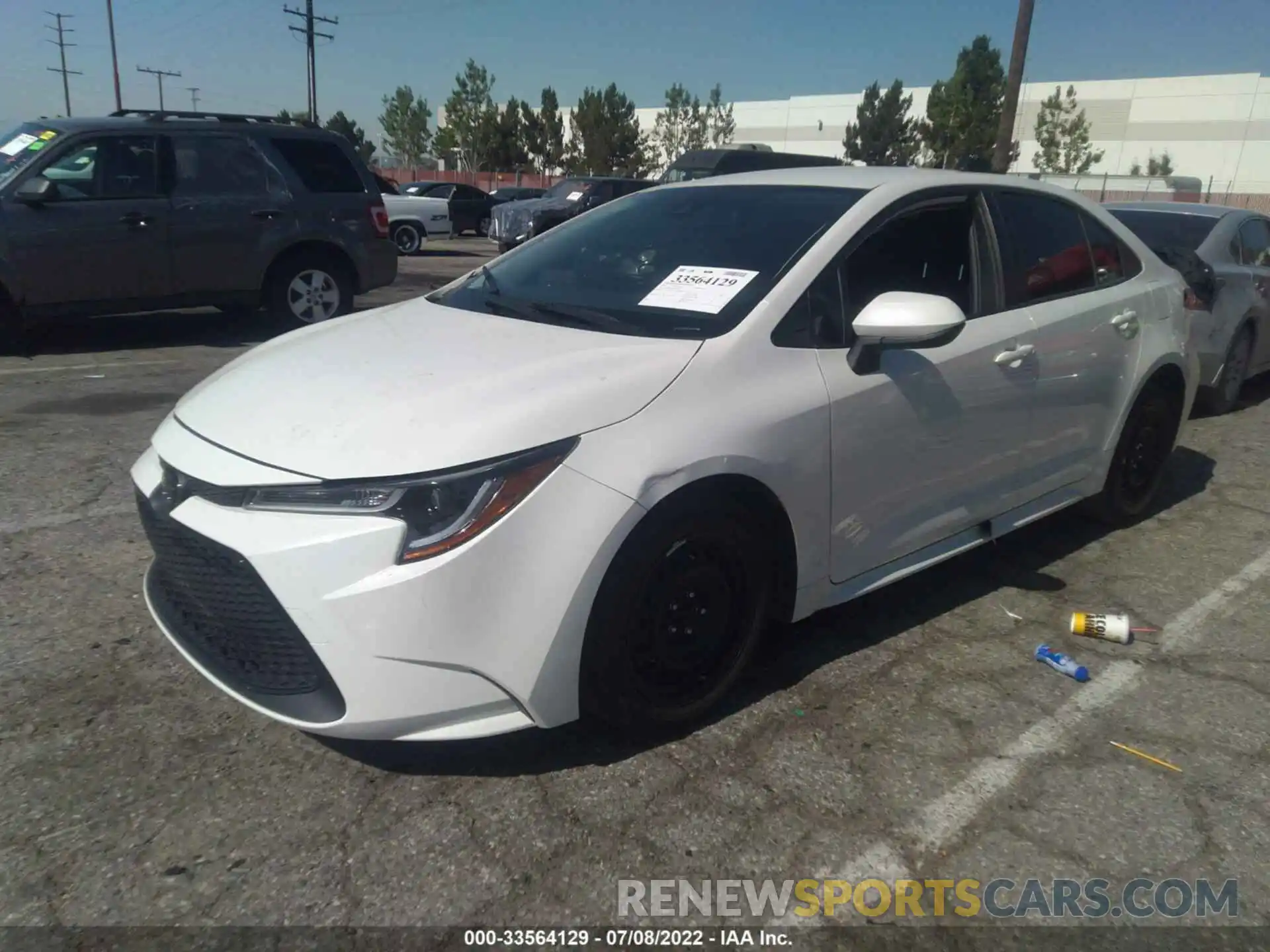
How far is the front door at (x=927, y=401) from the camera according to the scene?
3.04m

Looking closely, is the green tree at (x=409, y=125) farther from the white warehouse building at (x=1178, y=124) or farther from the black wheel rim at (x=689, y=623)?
the black wheel rim at (x=689, y=623)

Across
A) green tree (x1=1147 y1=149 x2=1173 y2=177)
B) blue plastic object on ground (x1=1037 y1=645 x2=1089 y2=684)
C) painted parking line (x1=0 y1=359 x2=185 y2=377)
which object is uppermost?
green tree (x1=1147 y1=149 x2=1173 y2=177)

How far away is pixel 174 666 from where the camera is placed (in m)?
3.11

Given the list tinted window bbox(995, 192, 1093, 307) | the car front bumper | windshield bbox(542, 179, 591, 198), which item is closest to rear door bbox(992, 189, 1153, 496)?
tinted window bbox(995, 192, 1093, 307)

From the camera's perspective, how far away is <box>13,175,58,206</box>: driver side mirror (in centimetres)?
734

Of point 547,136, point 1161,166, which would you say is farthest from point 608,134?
point 1161,166

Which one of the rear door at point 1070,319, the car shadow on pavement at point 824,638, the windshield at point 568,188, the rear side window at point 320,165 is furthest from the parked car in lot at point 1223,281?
the windshield at point 568,188

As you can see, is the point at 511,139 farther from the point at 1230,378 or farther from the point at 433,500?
the point at 433,500

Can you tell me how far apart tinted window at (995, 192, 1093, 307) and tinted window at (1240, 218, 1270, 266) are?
3.72 m

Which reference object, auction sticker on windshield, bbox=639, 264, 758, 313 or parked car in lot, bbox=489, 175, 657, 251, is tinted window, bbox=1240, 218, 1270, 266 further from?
parked car in lot, bbox=489, 175, 657, 251

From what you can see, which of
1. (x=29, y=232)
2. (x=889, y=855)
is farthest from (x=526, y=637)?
(x=29, y=232)

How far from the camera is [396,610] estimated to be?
2.22 meters

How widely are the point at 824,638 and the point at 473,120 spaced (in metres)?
65.8

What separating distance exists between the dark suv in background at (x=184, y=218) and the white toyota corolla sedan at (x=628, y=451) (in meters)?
5.23
